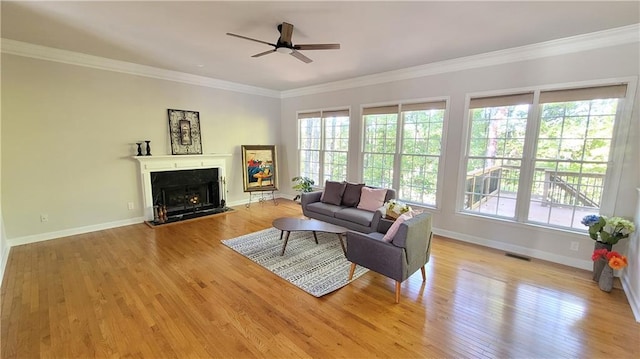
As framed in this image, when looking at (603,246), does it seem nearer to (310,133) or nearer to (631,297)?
(631,297)

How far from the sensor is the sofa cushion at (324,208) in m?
4.51

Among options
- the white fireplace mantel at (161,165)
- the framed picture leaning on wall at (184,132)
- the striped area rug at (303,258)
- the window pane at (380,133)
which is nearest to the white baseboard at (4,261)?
the white fireplace mantel at (161,165)

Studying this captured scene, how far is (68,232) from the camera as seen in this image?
435cm

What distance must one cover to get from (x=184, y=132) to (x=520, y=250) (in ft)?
20.5

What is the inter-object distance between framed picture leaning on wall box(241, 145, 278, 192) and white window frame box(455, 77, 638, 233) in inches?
172

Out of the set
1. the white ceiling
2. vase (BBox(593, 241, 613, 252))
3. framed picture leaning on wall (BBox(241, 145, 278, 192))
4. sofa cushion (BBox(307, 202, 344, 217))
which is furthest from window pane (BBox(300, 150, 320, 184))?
vase (BBox(593, 241, 613, 252))

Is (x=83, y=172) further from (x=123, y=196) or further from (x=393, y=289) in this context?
(x=393, y=289)

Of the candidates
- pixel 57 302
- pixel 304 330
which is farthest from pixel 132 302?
pixel 304 330

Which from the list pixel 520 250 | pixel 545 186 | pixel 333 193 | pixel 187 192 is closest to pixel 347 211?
pixel 333 193

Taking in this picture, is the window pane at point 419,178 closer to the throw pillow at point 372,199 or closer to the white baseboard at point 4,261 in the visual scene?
the throw pillow at point 372,199

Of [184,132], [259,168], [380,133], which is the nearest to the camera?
[380,133]

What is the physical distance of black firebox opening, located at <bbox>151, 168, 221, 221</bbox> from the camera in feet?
17.1

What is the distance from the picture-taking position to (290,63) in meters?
4.49

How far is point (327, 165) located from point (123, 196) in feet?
13.6
